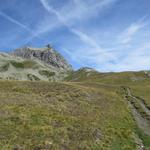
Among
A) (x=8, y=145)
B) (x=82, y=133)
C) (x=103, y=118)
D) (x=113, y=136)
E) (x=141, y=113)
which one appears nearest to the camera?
(x=8, y=145)

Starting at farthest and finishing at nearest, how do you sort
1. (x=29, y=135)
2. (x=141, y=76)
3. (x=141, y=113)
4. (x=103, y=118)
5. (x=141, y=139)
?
(x=141, y=76)
(x=141, y=113)
(x=103, y=118)
(x=141, y=139)
(x=29, y=135)

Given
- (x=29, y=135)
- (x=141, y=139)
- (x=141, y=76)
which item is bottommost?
(x=141, y=139)

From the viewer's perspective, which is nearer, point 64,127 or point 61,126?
point 64,127

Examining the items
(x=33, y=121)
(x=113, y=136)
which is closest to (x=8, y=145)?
(x=33, y=121)

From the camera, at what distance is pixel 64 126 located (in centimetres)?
3325

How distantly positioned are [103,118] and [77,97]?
15.1m

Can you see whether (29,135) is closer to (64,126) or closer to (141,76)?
(64,126)

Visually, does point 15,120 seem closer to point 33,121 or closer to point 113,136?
point 33,121

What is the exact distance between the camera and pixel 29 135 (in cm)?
2862

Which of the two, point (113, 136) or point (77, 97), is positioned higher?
point (77, 97)

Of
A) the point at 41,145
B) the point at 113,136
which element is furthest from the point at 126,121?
the point at 41,145

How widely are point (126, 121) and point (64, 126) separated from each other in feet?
48.9

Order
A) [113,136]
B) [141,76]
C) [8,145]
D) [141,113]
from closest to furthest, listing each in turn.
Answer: [8,145] → [113,136] → [141,113] → [141,76]

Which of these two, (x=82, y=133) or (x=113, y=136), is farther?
(x=113, y=136)
